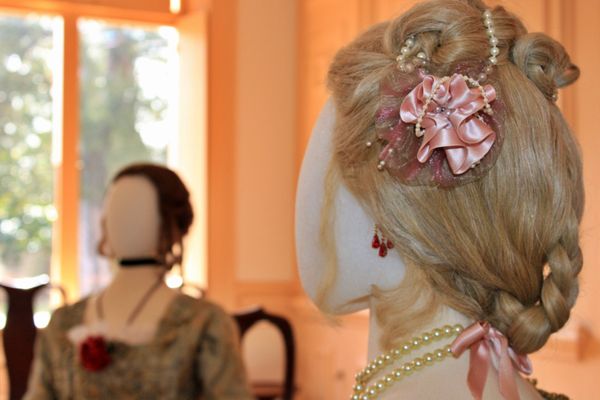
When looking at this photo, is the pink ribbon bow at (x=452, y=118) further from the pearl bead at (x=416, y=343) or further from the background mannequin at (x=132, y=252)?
the background mannequin at (x=132, y=252)

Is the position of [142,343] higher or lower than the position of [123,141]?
lower

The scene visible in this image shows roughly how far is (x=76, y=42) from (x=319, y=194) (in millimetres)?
4701

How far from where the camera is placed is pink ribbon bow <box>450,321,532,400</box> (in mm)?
1030

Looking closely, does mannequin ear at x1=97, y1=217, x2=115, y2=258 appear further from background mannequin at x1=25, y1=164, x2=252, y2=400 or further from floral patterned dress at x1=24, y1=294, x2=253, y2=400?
floral patterned dress at x1=24, y1=294, x2=253, y2=400

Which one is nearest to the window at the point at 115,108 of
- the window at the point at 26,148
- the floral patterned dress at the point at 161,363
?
the window at the point at 26,148

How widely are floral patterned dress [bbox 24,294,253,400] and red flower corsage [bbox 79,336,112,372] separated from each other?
0.09ft

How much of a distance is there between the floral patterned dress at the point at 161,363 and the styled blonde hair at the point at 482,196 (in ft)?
4.29

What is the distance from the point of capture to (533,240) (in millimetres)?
1021

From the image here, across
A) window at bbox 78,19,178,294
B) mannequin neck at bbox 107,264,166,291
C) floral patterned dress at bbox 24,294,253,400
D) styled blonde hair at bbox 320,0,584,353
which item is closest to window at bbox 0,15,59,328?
window at bbox 78,19,178,294

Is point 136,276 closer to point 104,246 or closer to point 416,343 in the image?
point 104,246

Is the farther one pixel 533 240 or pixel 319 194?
pixel 319 194

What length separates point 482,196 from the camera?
3.37 feet

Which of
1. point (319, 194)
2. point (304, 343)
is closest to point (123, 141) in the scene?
point (304, 343)

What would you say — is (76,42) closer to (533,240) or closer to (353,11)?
(353,11)
